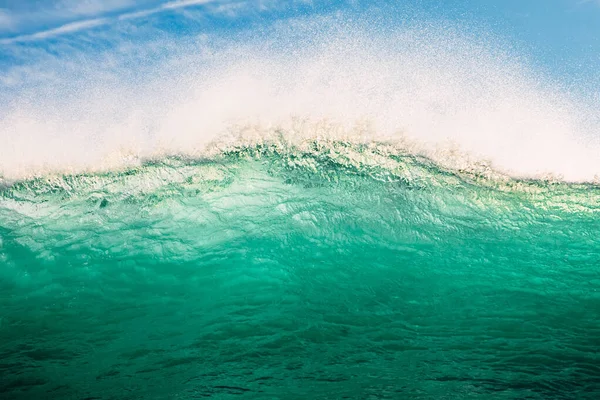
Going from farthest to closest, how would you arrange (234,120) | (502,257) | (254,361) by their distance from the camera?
(234,120) < (502,257) < (254,361)

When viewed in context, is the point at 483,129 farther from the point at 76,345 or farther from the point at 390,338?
the point at 76,345

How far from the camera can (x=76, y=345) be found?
4219 millimetres

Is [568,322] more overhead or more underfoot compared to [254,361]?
more overhead

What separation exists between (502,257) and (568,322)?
829mm

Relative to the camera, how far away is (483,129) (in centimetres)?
539

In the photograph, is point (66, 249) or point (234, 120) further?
point (234, 120)

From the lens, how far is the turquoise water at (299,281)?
3898 mm

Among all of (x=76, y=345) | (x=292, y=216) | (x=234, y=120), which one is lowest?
(x=76, y=345)

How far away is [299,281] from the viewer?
436 centimetres

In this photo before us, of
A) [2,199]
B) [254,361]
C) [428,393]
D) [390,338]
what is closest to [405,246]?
[390,338]

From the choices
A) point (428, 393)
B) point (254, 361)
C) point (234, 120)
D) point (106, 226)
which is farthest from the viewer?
point (234, 120)

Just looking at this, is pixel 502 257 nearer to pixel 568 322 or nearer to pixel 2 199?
pixel 568 322

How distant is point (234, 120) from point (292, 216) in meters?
1.43

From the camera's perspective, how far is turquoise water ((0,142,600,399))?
3898 millimetres
